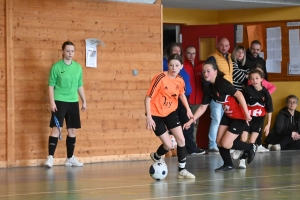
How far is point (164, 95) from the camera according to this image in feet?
34.9

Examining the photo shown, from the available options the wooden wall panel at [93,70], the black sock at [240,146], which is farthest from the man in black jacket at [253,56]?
the black sock at [240,146]

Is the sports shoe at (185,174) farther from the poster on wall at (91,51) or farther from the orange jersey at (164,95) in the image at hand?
the poster on wall at (91,51)

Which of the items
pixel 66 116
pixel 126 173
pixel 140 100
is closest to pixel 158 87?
pixel 126 173

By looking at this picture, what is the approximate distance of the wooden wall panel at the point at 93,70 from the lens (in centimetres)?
1316

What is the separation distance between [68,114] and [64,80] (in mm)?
602

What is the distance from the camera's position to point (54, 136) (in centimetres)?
1287

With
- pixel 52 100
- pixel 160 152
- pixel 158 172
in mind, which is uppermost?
pixel 52 100

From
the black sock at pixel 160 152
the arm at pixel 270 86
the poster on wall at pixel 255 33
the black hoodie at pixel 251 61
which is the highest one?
the poster on wall at pixel 255 33

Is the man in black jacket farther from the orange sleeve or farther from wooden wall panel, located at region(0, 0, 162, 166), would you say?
the orange sleeve

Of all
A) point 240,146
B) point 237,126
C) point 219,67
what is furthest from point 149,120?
point 219,67

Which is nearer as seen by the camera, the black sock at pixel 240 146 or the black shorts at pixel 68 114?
the black sock at pixel 240 146

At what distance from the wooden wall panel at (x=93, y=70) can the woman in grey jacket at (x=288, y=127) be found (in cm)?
330

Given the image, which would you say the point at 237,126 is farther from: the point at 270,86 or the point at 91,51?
the point at 270,86

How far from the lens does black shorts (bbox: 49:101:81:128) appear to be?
1287 centimetres
